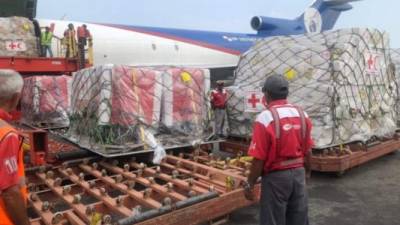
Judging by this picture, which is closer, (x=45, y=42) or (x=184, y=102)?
(x=184, y=102)

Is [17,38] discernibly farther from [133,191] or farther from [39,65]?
[133,191]

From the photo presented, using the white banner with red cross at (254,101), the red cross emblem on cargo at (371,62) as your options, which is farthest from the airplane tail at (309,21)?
the white banner with red cross at (254,101)

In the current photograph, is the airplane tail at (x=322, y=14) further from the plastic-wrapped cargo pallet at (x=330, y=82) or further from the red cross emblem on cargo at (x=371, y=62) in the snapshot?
the red cross emblem on cargo at (x=371, y=62)

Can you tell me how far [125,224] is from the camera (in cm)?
348

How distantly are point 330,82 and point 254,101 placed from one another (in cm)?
138

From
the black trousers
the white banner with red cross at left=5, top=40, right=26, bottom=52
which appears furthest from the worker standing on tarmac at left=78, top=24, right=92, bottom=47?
the black trousers

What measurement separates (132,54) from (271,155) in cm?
1641

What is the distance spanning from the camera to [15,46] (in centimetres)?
1166

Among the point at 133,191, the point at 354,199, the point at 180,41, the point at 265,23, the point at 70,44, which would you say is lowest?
the point at 354,199

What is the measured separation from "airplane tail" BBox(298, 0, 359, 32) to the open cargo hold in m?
25.1

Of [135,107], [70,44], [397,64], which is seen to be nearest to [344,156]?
[135,107]

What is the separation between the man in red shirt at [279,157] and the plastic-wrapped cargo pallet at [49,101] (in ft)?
22.3

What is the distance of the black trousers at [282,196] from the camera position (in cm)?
336

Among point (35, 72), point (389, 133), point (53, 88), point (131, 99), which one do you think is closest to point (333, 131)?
point (389, 133)
